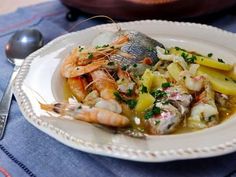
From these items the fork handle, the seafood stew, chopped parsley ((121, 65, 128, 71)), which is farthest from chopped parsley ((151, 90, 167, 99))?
the fork handle

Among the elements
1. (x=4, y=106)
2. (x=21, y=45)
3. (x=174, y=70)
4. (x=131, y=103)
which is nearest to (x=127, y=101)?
(x=131, y=103)

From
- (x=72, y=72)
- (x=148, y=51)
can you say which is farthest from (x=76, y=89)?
(x=148, y=51)

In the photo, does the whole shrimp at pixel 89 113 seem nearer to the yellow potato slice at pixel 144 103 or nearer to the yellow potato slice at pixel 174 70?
the yellow potato slice at pixel 144 103

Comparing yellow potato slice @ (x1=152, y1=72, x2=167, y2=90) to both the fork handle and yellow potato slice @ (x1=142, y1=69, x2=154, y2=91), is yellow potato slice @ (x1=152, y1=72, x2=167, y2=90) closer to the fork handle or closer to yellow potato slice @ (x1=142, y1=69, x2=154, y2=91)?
yellow potato slice @ (x1=142, y1=69, x2=154, y2=91)

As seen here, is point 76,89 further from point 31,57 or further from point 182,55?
point 182,55

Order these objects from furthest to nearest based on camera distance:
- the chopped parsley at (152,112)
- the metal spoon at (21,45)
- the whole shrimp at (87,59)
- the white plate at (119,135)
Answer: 1. the metal spoon at (21,45)
2. the whole shrimp at (87,59)
3. the chopped parsley at (152,112)
4. the white plate at (119,135)

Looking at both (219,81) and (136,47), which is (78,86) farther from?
(219,81)

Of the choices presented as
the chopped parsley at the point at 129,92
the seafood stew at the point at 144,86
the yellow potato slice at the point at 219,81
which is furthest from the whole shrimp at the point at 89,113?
the yellow potato slice at the point at 219,81
